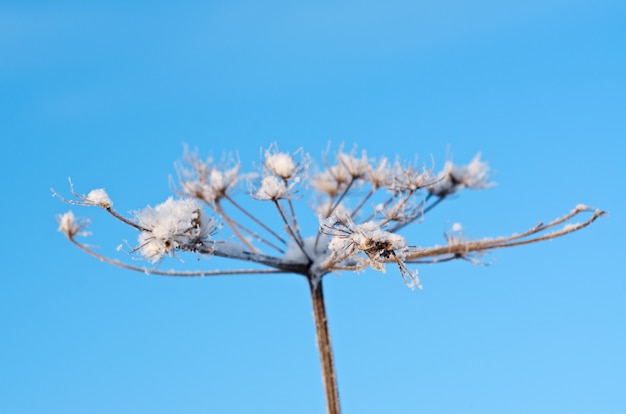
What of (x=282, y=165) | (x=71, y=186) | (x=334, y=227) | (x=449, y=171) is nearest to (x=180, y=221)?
(x=71, y=186)

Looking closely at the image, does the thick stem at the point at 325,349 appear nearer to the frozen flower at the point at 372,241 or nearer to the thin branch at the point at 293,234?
the thin branch at the point at 293,234

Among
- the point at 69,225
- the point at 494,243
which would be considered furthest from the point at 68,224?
the point at 494,243

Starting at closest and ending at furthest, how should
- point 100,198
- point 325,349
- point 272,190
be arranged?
point 100,198, point 272,190, point 325,349

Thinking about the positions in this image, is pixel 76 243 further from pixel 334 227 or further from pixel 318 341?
Result: pixel 334 227

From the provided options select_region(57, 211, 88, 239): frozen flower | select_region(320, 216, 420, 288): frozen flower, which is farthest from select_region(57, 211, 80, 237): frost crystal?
select_region(320, 216, 420, 288): frozen flower

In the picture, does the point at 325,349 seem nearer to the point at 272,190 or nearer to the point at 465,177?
the point at 272,190

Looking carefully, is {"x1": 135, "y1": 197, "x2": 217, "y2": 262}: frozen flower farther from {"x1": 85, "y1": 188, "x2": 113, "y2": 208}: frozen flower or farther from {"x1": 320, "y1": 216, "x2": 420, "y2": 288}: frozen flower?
{"x1": 320, "y1": 216, "x2": 420, "y2": 288}: frozen flower

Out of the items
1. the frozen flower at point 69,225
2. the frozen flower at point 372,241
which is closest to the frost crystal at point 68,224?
the frozen flower at point 69,225
